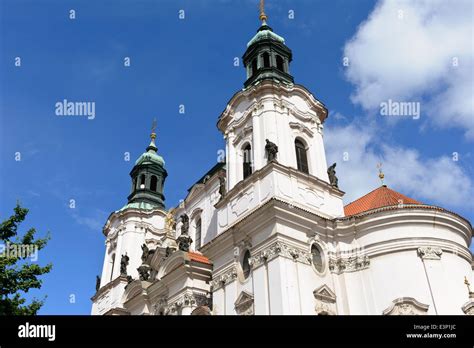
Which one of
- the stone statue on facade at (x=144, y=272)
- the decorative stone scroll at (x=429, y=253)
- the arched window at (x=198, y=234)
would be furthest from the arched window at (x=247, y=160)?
the stone statue on facade at (x=144, y=272)

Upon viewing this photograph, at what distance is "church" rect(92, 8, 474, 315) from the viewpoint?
17031 millimetres

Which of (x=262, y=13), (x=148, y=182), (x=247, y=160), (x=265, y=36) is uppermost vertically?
(x=262, y=13)

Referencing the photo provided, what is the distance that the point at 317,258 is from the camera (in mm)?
18359

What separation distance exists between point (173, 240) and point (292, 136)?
10.0 metres

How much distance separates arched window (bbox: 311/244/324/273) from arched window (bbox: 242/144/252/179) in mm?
4599

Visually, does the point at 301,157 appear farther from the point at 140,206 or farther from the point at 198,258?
the point at 140,206

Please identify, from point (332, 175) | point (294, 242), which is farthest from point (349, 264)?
point (332, 175)

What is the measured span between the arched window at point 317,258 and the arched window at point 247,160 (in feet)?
15.1

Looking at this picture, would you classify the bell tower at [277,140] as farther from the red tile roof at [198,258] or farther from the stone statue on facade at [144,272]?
the stone statue on facade at [144,272]

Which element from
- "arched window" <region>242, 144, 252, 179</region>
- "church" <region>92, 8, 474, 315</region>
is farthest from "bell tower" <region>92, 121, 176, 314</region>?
"arched window" <region>242, 144, 252, 179</region>

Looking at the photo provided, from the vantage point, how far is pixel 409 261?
58.3ft

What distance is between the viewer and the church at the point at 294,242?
1703 cm

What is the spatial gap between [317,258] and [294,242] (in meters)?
1.53

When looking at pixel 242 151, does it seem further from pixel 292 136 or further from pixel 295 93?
pixel 295 93
